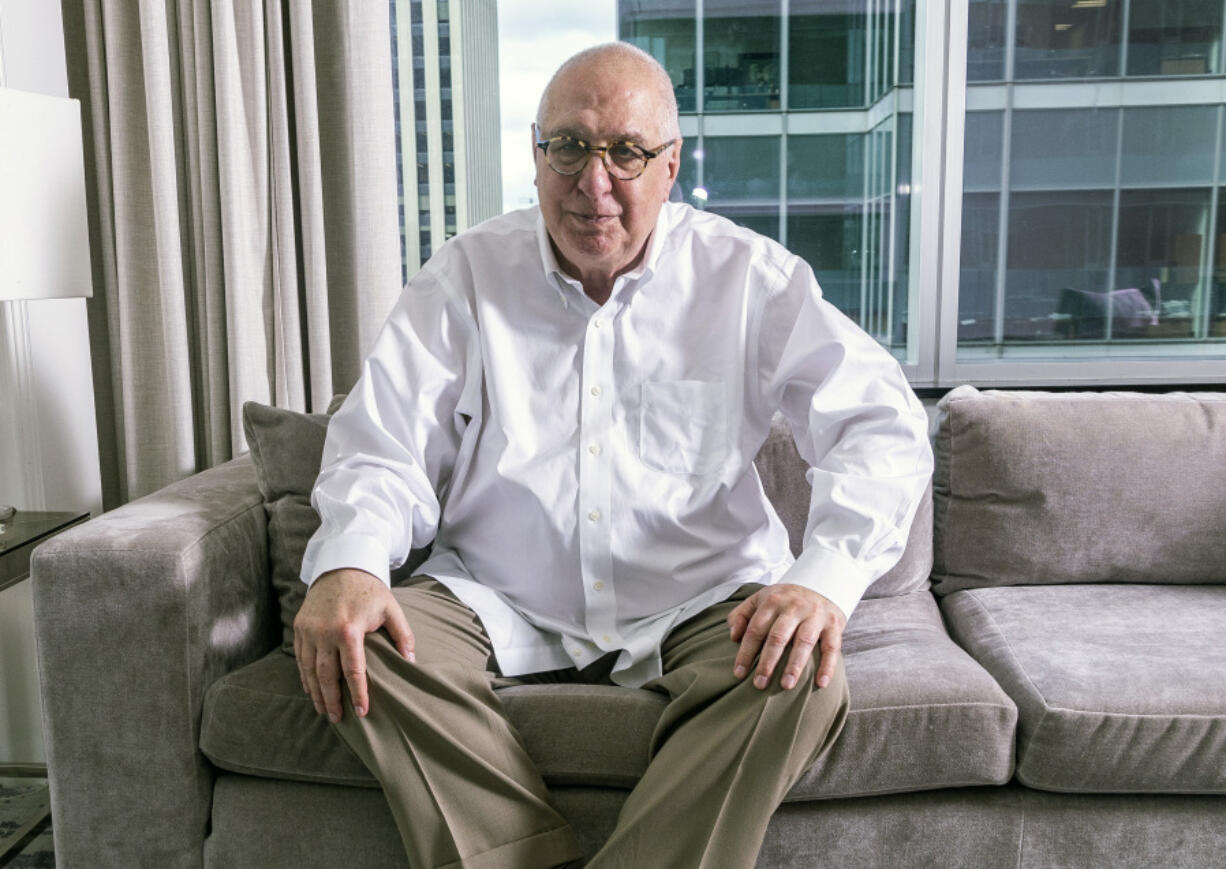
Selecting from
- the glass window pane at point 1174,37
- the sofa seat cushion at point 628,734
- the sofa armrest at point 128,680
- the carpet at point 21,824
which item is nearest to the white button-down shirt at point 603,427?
the sofa seat cushion at point 628,734

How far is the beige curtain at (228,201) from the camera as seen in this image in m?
2.37

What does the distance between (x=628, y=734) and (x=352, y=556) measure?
1.40 feet

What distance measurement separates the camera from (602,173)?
63.4 inches

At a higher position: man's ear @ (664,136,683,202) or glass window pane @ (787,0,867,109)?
glass window pane @ (787,0,867,109)

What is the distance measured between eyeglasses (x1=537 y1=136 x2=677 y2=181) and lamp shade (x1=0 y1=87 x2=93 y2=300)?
0.93 m

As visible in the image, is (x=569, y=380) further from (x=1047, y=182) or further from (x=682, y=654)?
(x=1047, y=182)

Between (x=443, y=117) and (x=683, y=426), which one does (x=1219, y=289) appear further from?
(x=443, y=117)

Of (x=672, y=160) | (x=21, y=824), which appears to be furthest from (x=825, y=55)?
(x=21, y=824)

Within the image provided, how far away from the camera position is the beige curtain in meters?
2.37

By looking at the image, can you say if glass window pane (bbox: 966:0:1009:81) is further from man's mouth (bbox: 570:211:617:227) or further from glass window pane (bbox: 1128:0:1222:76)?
man's mouth (bbox: 570:211:617:227)

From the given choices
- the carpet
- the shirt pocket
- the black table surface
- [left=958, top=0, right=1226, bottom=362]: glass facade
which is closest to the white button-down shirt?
the shirt pocket

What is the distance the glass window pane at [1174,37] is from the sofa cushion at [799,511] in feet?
4.57

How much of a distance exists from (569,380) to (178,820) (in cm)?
83

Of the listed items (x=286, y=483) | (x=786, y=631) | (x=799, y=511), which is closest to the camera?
(x=786, y=631)
